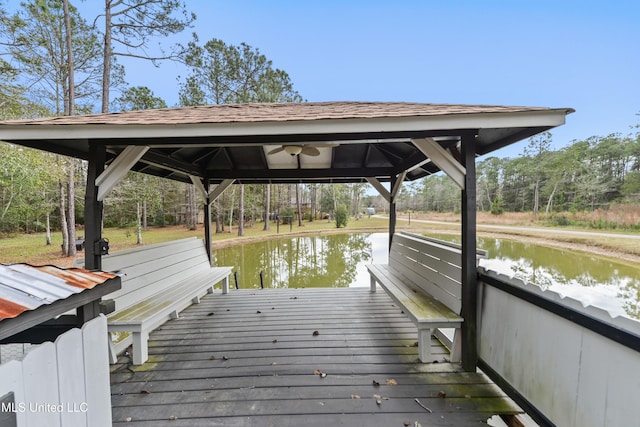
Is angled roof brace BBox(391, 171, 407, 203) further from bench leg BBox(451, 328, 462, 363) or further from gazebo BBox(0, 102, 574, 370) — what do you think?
bench leg BBox(451, 328, 462, 363)

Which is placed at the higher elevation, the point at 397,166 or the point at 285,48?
the point at 285,48

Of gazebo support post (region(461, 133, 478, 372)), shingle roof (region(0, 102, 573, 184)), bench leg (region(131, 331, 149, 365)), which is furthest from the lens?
bench leg (region(131, 331, 149, 365))

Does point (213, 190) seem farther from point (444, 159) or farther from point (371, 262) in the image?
point (371, 262)

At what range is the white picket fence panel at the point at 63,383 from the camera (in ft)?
2.66

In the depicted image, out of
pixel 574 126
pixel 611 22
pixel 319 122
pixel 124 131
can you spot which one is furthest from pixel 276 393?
pixel 574 126

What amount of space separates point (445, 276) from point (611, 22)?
36794 millimetres

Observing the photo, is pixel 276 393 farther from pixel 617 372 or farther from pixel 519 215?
pixel 519 215

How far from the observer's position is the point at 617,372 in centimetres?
122

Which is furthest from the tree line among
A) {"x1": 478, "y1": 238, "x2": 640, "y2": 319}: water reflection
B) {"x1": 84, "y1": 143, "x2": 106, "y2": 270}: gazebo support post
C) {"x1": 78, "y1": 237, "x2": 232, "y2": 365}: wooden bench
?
{"x1": 478, "y1": 238, "x2": 640, "y2": 319}: water reflection

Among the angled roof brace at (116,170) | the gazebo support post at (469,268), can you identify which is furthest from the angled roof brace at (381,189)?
the angled roof brace at (116,170)

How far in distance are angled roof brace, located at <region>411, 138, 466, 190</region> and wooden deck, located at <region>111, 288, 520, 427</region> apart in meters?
1.69

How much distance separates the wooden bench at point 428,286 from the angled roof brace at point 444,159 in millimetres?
750

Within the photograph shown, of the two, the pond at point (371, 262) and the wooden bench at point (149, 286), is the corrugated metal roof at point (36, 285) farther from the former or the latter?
the pond at point (371, 262)

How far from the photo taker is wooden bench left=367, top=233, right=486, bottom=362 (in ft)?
7.89
